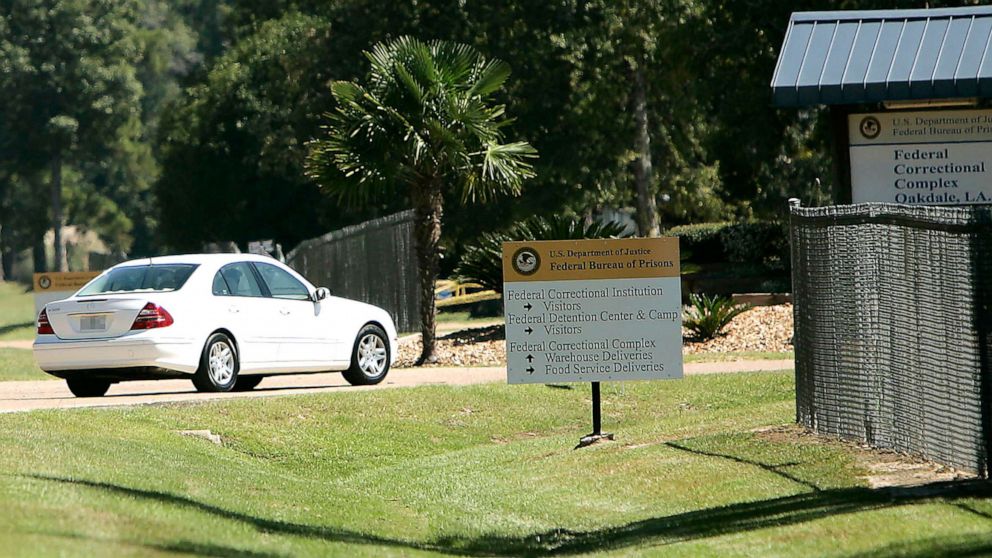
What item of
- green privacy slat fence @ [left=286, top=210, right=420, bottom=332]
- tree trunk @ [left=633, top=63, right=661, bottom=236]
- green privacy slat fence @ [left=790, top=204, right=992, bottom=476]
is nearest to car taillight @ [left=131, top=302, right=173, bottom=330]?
green privacy slat fence @ [left=790, top=204, right=992, bottom=476]

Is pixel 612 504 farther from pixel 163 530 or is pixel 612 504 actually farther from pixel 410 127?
pixel 410 127

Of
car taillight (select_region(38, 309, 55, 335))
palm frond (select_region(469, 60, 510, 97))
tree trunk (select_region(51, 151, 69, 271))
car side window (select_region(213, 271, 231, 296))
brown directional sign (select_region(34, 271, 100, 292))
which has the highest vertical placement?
tree trunk (select_region(51, 151, 69, 271))

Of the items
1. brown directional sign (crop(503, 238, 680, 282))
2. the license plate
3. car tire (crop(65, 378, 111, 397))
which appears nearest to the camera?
brown directional sign (crop(503, 238, 680, 282))

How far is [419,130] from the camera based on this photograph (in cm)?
2192

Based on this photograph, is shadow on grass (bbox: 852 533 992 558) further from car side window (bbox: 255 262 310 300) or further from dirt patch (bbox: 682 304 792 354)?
dirt patch (bbox: 682 304 792 354)

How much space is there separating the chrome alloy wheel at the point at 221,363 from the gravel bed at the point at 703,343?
635 cm

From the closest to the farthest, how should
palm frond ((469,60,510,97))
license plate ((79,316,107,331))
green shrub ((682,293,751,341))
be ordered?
license plate ((79,316,107,331))
palm frond ((469,60,510,97))
green shrub ((682,293,751,341))

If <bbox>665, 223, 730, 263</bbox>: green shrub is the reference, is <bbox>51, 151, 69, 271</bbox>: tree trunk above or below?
above

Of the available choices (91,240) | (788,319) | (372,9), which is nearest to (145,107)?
(91,240)

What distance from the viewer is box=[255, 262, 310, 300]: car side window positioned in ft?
58.1

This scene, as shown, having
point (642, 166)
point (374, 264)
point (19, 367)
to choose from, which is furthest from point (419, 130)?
point (642, 166)

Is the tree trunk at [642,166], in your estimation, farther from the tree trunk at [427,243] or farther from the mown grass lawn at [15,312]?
the tree trunk at [427,243]

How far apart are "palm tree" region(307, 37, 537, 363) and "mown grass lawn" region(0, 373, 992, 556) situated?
18.6 feet

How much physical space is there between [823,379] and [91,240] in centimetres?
11039
